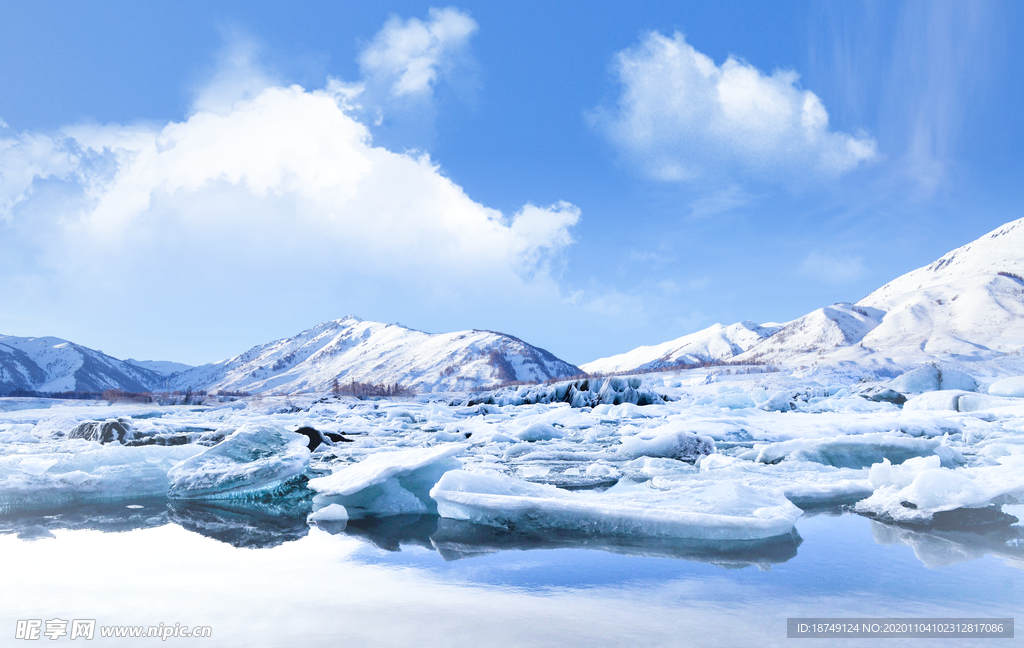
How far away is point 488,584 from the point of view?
184 inches

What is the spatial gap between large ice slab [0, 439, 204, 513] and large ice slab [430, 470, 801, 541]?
574 cm

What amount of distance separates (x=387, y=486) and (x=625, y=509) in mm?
3531

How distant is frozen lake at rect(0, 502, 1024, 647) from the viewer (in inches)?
146

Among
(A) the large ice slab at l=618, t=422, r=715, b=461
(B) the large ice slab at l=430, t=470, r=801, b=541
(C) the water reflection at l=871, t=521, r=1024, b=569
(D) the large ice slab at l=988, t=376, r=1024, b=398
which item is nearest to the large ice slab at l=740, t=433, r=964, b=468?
(A) the large ice slab at l=618, t=422, r=715, b=461

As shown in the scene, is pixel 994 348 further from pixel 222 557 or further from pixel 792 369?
pixel 222 557

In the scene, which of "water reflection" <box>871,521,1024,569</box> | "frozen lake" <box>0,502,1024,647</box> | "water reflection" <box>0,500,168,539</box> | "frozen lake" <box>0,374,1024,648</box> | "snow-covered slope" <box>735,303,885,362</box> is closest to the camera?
"frozen lake" <box>0,502,1024,647</box>

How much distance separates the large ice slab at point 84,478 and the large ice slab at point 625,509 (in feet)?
18.8

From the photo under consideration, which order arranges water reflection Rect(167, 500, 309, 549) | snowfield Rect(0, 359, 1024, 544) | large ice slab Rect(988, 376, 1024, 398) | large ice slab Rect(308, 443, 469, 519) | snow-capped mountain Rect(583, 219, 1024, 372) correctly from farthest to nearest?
1. snow-capped mountain Rect(583, 219, 1024, 372)
2. large ice slab Rect(988, 376, 1024, 398)
3. large ice slab Rect(308, 443, 469, 519)
4. water reflection Rect(167, 500, 309, 549)
5. snowfield Rect(0, 359, 1024, 544)

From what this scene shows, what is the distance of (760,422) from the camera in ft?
68.9

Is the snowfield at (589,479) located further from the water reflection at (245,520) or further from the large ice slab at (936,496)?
the water reflection at (245,520)

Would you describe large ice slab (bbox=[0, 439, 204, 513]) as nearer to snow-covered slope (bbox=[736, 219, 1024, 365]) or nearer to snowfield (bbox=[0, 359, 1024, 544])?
snowfield (bbox=[0, 359, 1024, 544])

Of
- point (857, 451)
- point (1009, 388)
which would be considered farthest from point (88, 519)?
point (1009, 388)

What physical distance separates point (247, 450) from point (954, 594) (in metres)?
10.5

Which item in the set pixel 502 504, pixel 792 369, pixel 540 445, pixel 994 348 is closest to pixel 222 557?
pixel 502 504
